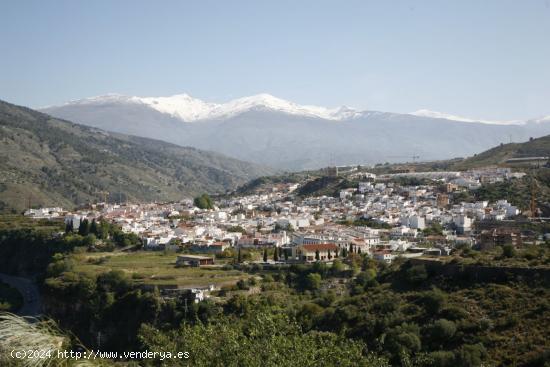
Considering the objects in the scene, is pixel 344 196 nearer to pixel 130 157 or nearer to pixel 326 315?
pixel 326 315

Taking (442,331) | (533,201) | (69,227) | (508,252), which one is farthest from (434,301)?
(69,227)

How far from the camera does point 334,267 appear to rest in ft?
95.3

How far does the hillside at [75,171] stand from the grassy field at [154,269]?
105 feet

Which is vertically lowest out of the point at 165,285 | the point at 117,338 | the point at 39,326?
the point at 117,338

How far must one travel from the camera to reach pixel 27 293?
34.8 m

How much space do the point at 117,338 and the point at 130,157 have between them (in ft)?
352

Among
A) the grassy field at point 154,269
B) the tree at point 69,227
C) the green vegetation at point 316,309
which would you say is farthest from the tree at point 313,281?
the tree at point 69,227

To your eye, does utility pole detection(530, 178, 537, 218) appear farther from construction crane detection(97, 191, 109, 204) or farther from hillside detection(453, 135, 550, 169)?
construction crane detection(97, 191, 109, 204)

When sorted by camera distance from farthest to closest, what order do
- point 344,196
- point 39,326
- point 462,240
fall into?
point 344,196
point 462,240
point 39,326

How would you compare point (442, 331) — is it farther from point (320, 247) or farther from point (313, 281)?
point (320, 247)

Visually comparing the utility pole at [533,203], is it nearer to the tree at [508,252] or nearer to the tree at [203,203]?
the tree at [508,252]

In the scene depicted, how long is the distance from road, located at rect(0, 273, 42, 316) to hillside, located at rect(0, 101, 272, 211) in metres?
26.0

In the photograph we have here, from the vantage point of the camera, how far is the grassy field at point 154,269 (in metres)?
27.7

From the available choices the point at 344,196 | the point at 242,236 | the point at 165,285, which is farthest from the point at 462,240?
the point at 344,196
